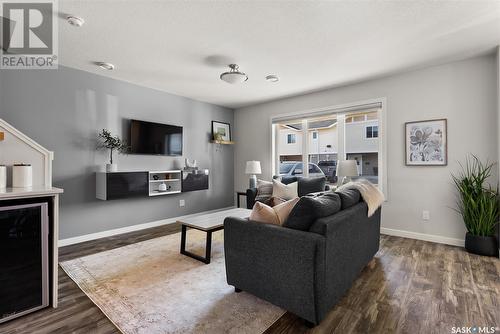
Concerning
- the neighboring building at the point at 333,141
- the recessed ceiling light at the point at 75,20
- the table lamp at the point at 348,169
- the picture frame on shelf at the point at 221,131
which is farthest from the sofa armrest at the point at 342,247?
the picture frame on shelf at the point at 221,131

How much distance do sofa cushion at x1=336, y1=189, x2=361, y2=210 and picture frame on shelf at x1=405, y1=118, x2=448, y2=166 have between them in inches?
71.3

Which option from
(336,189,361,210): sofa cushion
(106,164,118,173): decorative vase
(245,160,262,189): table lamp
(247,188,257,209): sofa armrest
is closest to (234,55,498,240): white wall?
(336,189,361,210): sofa cushion

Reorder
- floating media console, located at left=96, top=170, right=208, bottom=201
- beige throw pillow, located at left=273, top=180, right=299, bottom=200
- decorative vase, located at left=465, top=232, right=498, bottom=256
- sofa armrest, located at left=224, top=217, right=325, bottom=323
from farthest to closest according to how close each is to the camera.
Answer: beige throw pillow, located at left=273, top=180, right=299, bottom=200, floating media console, located at left=96, top=170, right=208, bottom=201, decorative vase, located at left=465, top=232, right=498, bottom=256, sofa armrest, located at left=224, top=217, right=325, bottom=323

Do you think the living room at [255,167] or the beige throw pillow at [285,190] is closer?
the living room at [255,167]

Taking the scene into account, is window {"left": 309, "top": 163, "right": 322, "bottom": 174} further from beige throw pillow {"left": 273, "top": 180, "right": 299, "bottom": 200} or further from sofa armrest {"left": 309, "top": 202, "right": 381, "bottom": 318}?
sofa armrest {"left": 309, "top": 202, "right": 381, "bottom": 318}

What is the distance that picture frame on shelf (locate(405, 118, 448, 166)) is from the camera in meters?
3.31

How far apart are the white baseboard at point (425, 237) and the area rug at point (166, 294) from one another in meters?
2.63

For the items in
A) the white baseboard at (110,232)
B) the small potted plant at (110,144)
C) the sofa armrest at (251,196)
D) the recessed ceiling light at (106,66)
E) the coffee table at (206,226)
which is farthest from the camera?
the sofa armrest at (251,196)

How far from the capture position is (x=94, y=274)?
241cm

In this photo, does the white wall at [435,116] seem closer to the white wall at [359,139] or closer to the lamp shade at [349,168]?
the white wall at [359,139]

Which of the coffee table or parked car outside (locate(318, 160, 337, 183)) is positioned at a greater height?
parked car outside (locate(318, 160, 337, 183))

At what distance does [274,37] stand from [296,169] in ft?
9.53

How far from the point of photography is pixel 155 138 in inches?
165

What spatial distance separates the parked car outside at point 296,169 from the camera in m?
4.73
